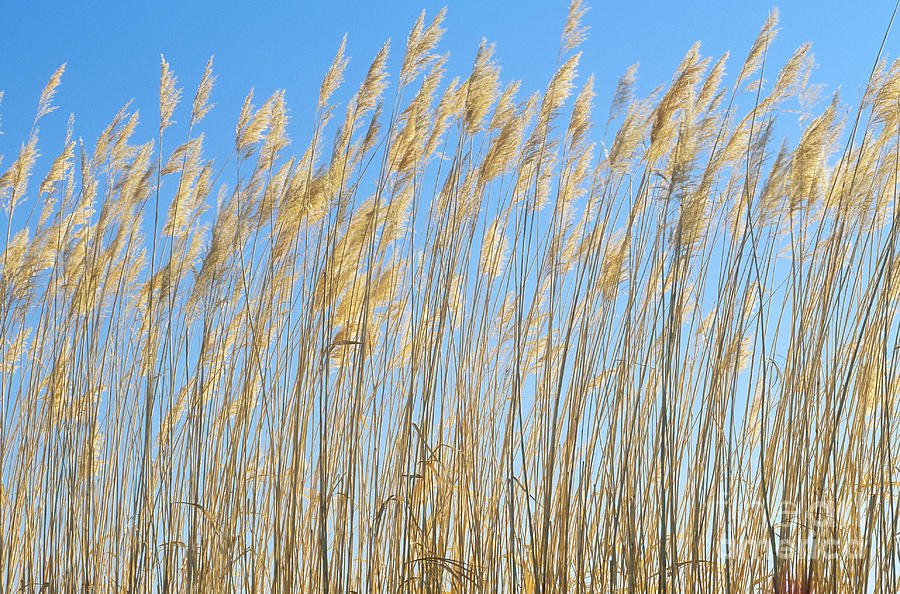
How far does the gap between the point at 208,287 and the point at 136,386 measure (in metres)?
0.44

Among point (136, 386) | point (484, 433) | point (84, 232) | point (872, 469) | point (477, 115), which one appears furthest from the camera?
point (84, 232)

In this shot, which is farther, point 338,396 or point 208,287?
point 208,287

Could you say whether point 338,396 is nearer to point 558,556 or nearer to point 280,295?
point 280,295

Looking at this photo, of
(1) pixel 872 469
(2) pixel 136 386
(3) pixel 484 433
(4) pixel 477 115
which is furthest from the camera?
(2) pixel 136 386

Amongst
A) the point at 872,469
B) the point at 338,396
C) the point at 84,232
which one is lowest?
the point at 872,469

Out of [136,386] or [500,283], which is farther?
[136,386]

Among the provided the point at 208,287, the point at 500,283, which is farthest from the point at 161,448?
the point at 500,283

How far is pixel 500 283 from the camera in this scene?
2566 mm

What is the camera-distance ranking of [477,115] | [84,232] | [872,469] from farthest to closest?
[84,232]
[477,115]
[872,469]

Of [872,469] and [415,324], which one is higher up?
[415,324]

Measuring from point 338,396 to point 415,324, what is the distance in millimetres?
303

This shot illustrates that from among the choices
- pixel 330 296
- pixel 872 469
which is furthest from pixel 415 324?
pixel 872 469

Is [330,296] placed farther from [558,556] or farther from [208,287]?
[558,556]

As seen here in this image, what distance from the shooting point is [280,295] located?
8.82ft
